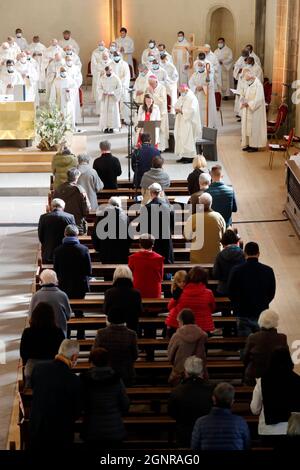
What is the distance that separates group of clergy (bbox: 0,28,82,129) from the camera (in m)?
24.7

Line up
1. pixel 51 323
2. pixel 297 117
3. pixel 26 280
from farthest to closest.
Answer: pixel 297 117, pixel 26 280, pixel 51 323

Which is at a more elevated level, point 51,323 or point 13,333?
point 51,323

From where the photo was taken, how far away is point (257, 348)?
926 centimetres

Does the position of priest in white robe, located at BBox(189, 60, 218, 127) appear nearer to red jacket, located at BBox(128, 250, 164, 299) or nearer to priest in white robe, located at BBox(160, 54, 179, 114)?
priest in white robe, located at BBox(160, 54, 179, 114)

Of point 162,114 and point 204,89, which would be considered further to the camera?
point 204,89

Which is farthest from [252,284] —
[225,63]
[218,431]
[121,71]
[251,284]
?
[225,63]

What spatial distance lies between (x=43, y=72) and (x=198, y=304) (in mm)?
19845

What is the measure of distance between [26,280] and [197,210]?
285 centimetres

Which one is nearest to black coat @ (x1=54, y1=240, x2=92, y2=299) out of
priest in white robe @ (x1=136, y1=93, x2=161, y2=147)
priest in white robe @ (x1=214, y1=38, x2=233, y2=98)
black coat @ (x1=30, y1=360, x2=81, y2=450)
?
black coat @ (x1=30, y1=360, x2=81, y2=450)

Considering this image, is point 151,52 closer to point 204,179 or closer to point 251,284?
point 204,179

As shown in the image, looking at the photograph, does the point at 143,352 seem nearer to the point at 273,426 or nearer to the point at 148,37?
the point at 273,426

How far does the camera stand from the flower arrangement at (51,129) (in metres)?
19.6

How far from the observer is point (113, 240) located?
506 inches

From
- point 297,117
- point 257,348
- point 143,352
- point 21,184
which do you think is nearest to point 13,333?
point 143,352
